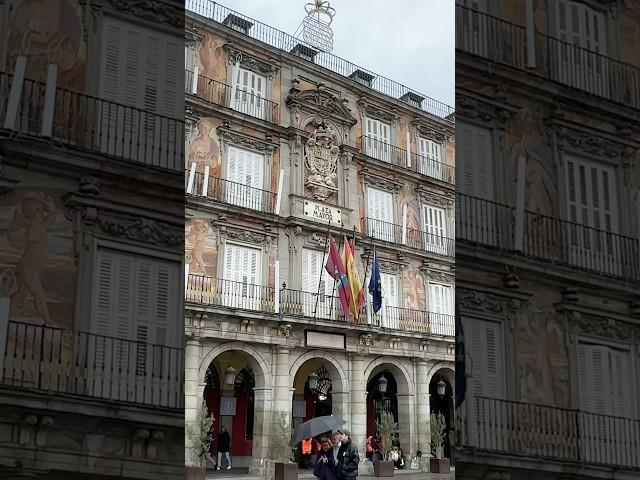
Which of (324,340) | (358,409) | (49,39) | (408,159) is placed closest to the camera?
(49,39)

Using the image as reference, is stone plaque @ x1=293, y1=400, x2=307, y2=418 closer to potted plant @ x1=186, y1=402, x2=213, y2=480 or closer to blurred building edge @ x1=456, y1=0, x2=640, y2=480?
potted plant @ x1=186, y1=402, x2=213, y2=480

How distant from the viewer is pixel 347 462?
2.02 meters

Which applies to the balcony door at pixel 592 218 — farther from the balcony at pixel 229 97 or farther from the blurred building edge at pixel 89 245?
the blurred building edge at pixel 89 245

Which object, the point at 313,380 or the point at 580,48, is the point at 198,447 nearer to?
the point at 313,380

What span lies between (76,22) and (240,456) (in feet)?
3.76

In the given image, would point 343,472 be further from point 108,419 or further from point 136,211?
point 136,211

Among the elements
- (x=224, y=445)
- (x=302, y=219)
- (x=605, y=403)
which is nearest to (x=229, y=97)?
(x=302, y=219)

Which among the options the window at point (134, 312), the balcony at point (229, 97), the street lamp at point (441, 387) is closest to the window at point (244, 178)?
the balcony at point (229, 97)

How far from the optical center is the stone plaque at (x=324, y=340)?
7.69 ft

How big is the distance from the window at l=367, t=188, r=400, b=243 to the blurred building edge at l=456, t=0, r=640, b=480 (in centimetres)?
24

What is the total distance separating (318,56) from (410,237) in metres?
0.64

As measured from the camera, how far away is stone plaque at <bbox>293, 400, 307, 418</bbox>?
2.53 meters

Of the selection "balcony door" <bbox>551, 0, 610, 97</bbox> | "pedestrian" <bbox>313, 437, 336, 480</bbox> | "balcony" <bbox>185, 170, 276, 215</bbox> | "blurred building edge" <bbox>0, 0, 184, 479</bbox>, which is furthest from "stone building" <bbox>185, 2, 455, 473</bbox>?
"balcony door" <bbox>551, 0, 610, 97</bbox>

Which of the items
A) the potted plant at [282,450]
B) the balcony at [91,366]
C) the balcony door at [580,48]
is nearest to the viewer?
the balcony at [91,366]
